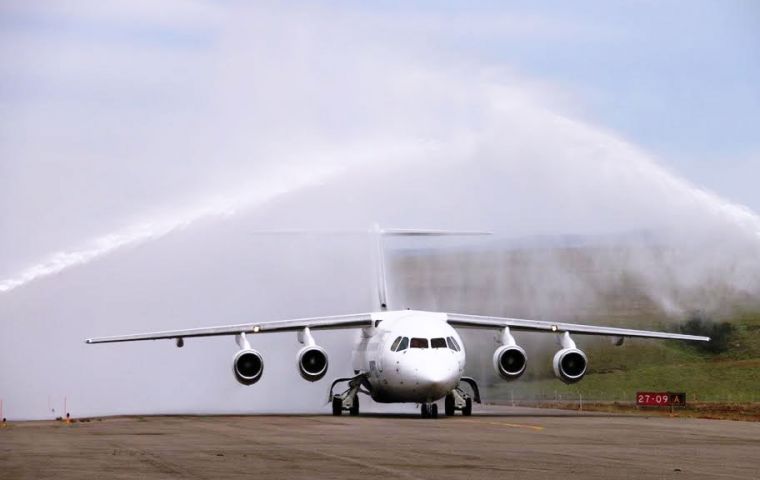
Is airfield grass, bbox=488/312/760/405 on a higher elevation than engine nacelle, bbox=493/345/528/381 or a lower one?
higher

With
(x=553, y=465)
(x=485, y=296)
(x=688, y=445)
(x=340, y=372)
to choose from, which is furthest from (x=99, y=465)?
(x=485, y=296)

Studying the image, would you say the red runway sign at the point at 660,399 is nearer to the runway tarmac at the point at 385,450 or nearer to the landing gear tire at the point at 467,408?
the landing gear tire at the point at 467,408

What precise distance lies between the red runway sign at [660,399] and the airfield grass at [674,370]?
20070mm

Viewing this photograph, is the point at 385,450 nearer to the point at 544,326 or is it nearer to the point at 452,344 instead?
the point at 452,344

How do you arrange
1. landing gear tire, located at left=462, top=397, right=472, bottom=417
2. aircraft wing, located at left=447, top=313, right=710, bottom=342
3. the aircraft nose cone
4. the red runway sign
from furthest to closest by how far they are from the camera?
the red runway sign < aircraft wing, located at left=447, top=313, right=710, bottom=342 < landing gear tire, located at left=462, top=397, right=472, bottom=417 < the aircraft nose cone

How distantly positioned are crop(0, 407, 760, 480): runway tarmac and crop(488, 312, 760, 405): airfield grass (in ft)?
125

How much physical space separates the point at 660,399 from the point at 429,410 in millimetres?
12204

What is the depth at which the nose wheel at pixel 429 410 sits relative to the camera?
42.4m

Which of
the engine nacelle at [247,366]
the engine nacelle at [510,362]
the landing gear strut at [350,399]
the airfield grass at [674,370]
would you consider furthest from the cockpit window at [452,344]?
the airfield grass at [674,370]

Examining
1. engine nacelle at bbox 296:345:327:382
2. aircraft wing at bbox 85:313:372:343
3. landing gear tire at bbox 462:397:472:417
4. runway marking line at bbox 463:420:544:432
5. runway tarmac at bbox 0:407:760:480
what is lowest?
runway tarmac at bbox 0:407:760:480

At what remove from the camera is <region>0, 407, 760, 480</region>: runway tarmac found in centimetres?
2064

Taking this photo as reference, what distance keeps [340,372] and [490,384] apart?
916 cm

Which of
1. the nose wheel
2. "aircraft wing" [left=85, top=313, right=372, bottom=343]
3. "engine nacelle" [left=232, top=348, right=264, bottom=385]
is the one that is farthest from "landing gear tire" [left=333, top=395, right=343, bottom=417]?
the nose wheel

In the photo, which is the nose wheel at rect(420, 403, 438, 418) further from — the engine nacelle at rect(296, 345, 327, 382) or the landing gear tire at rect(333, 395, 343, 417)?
the landing gear tire at rect(333, 395, 343, 417)
